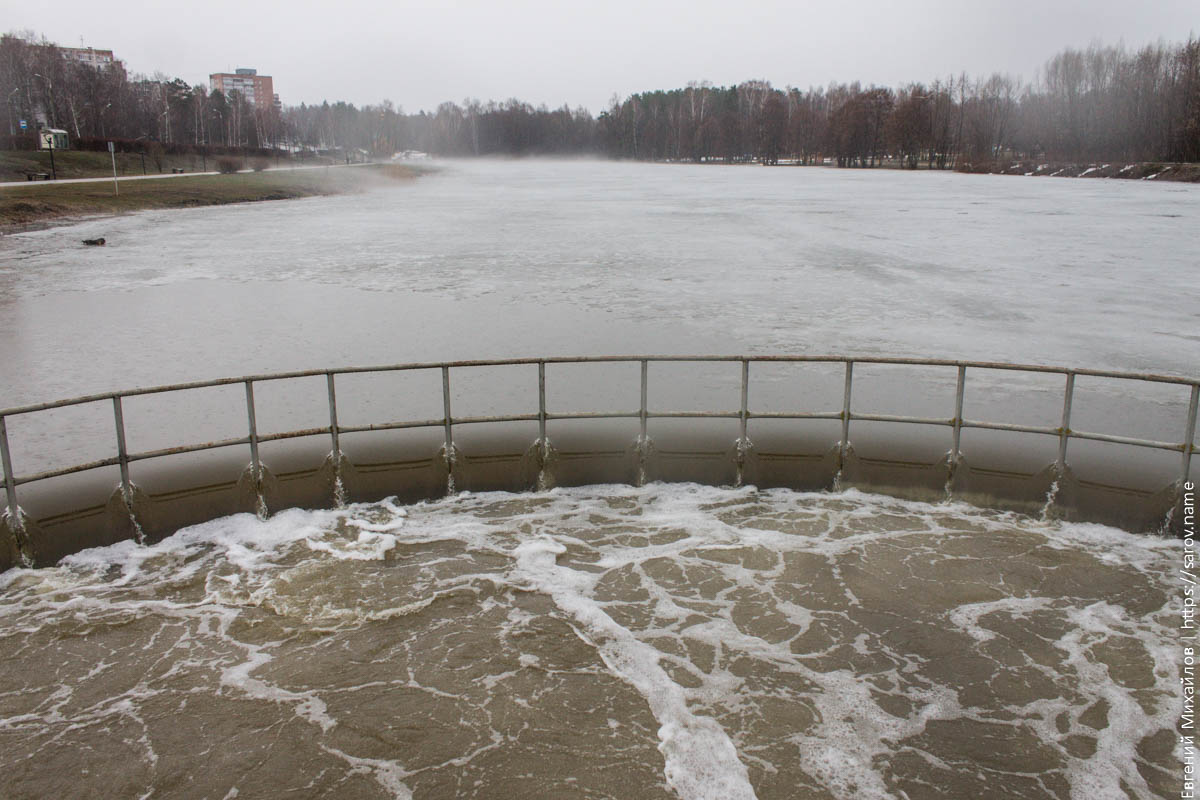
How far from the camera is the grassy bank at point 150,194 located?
131ft

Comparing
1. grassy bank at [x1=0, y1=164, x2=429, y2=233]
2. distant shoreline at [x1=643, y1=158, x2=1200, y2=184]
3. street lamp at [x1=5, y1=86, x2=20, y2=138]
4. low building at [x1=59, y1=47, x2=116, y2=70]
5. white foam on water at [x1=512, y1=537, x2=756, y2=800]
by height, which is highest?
low building at [x1=59, y1=47, x2=116, y2=70]

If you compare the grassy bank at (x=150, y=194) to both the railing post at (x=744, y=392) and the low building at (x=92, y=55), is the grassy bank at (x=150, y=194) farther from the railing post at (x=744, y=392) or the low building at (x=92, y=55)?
the low building at (x=92, y=55)

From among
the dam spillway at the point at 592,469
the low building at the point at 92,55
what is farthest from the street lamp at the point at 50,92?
the dam spillway at the point at 592,469

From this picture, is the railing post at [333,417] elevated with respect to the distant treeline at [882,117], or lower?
lower

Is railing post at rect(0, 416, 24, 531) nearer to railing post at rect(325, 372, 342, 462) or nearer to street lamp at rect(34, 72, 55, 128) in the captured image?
railing post at rect(325, 372, 342, 462)

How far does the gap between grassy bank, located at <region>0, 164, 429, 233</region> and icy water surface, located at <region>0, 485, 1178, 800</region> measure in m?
36.4

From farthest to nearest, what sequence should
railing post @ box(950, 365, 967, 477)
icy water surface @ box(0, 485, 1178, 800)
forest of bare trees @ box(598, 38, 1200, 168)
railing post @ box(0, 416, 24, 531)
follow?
1. forest of bare trees @ box(598, 38, 1200, 168)
2. railing post @ box(950, 365, 967, 477)
3. railing post @ box(0, 416, 24, 531)
4. icy water surface @ box(0, 485, 1178, 800)

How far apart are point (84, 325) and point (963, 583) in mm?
17648

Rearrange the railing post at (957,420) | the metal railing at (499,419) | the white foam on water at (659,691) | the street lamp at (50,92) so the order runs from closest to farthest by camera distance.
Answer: the white foam on water at (659,691) → the metal railing at (499,419) → the railing post at (957,420) → the street lamp at (50,92)

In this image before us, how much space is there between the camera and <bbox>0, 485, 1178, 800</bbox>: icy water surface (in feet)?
16.3

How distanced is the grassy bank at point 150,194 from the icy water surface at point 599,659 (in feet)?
119

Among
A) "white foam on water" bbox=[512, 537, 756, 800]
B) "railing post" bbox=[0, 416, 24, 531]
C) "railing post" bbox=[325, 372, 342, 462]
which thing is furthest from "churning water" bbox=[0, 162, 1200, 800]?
"railing post" bbox=[325, 372, 342, 462]

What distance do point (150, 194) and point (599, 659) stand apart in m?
53.9

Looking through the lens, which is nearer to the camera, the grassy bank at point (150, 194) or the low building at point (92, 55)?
the grassy bank at point (150, 194)
